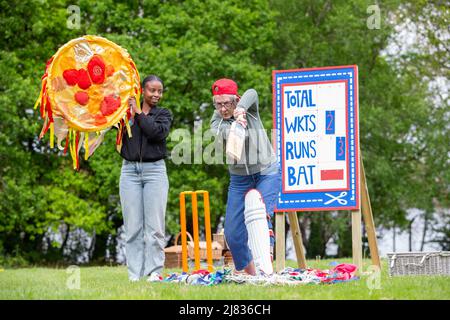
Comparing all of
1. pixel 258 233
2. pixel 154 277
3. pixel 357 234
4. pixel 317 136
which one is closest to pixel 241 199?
pixel 258 233

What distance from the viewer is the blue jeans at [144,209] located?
7.34 metres

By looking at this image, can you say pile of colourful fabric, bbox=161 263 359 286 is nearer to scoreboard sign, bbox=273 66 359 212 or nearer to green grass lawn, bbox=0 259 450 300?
green grass lawn, bbox=0 259 450 300

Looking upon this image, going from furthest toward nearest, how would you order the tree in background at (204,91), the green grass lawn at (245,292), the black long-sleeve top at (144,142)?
the tree in background at (204,91), the black long-sleeve top at (144,142), the green grass lawn at (245,292)

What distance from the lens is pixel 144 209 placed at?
7391 millimetres

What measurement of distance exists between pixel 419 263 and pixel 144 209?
2.75 m

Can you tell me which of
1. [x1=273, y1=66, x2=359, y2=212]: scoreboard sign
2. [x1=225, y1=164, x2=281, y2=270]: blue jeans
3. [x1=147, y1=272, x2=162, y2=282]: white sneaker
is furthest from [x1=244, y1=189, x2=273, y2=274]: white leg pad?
[x1=273, y1=66, x2=359, y2=212]: scoreboard sign

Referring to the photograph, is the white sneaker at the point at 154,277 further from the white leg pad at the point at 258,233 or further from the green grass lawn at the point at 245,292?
the white leg pad at the point at 258,233

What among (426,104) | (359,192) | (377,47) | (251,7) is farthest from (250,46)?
(359,192)

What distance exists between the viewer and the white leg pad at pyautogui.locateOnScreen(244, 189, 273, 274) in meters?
6.66

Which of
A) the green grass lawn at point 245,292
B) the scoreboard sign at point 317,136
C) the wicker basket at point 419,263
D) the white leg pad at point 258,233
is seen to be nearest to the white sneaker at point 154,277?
the green grass lawn at point 245,292

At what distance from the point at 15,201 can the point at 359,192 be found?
12.7 metres

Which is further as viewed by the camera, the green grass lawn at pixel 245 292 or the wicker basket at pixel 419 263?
the wicker basket at pixel 419 263

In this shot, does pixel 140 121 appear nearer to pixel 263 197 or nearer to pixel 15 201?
pixel 263 197

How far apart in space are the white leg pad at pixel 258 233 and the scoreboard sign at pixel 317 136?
1913 millimetres
